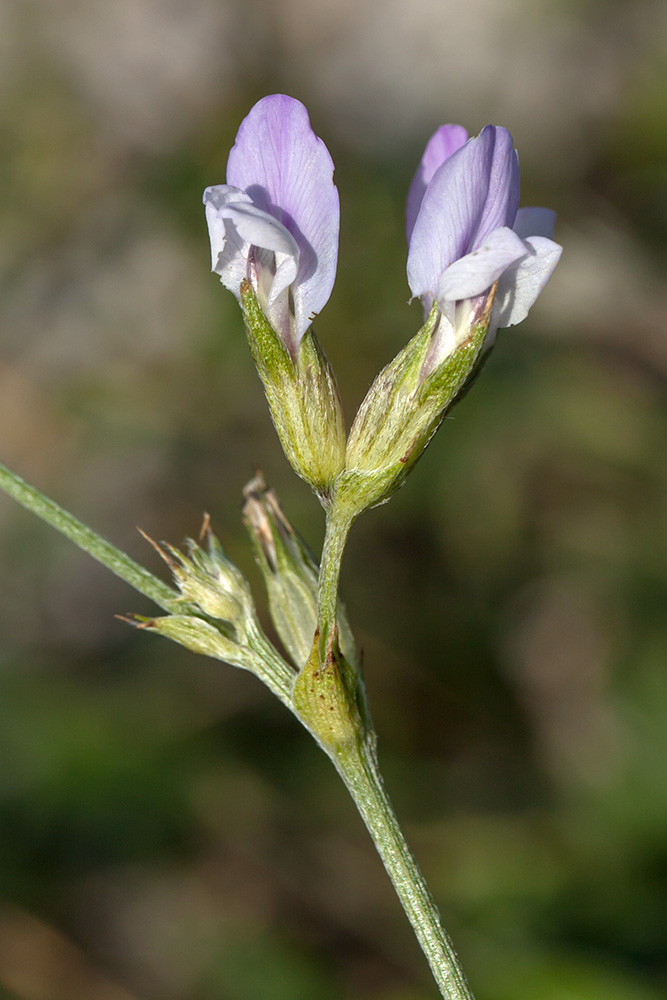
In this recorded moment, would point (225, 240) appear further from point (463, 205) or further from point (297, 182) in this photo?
point (463, 205)

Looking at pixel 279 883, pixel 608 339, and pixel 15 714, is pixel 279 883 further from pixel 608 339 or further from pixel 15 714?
pixel 608 339

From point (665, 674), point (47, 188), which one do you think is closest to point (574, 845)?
point (665, 674)

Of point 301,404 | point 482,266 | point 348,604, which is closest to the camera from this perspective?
point 482,266

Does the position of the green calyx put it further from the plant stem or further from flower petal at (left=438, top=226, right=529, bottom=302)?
the plant stem

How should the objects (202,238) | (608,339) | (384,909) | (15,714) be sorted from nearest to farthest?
1. (384,909)
2. (15,714)
3. (608,339)
4. (202,238)

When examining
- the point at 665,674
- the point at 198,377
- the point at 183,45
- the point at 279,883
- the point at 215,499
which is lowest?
the point at 279,883

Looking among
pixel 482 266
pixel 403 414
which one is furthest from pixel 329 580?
pixel 482 266

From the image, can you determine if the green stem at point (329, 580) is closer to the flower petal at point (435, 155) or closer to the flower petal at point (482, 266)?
the flower petal at point (482, 266)
